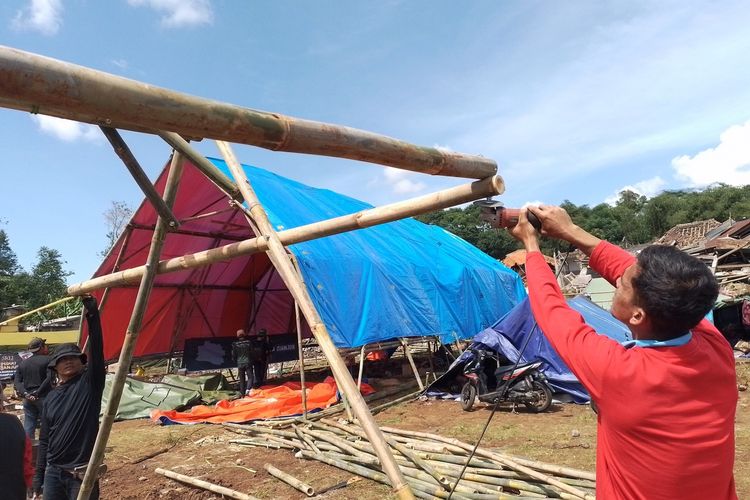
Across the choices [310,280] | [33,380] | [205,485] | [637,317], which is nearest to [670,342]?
[637,317]

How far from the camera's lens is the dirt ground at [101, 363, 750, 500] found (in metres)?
5.22

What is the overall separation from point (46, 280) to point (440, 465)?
5437 centimetres

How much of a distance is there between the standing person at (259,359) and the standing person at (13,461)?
8.55 meters

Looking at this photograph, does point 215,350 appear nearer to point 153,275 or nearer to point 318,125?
point 153,275

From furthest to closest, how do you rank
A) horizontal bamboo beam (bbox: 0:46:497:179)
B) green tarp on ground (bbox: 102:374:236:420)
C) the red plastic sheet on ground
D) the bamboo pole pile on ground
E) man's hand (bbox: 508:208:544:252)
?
1. green tarp on ground (bbox: 102:374:236:420)
2. the red plastic sheet on ground
3. the bamboo pole pile on ground
4. man's hand (bbox: 508:208:544:252)
5. horizontal bamboo beam (bbox: 0:46:497:179)

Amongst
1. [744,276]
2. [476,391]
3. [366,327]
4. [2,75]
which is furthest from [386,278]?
[744,276]

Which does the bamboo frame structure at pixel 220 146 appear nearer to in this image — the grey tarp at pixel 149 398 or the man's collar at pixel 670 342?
the man's collar at pixel 670 342

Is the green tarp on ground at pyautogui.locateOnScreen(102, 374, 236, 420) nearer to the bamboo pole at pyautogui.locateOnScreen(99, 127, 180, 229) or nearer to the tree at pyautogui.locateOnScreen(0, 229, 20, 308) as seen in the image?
the bamboo pole at pyautogui.locateOnScreen(99, 127, 180, 229)

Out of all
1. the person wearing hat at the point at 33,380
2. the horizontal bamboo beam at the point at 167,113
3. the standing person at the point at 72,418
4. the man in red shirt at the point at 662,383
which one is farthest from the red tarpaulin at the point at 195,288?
the man in red shirt at the point at 662,383

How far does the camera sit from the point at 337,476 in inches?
212

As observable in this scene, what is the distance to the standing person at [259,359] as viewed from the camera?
11305mm

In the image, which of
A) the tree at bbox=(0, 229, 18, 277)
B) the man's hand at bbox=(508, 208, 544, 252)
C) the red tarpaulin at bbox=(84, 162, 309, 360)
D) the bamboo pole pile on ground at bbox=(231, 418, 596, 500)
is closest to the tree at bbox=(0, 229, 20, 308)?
the tree at bbox=(0, 229, 18, 277)

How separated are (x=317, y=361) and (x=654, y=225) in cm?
5423

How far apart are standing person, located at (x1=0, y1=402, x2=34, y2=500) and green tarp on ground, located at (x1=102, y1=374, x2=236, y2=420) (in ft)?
24.0
